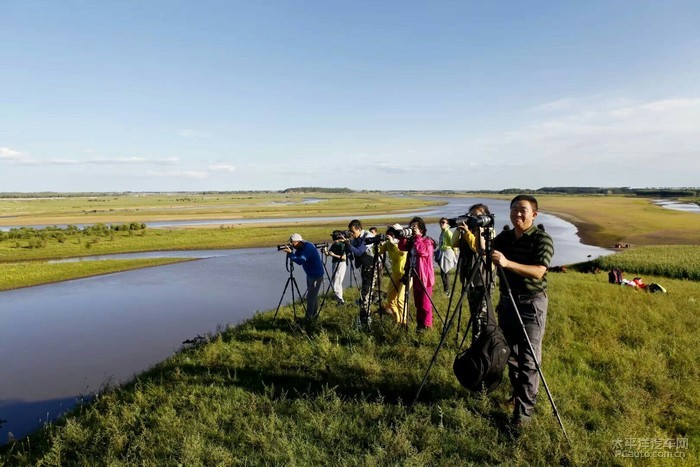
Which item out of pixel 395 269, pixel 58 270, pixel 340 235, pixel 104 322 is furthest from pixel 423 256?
pixel 58 270

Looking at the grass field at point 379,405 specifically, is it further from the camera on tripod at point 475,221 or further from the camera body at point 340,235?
the camera on tripod at point 475,221

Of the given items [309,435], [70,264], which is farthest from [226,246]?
[309,435]

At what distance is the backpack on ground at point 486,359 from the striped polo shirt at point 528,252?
56 centimetres

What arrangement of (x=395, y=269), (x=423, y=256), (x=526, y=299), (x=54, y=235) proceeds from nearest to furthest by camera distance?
(x=526, y=299)
(x=423, y=256)
(x=395, y=269)
(x=54, y=235)

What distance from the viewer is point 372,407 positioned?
4918mm

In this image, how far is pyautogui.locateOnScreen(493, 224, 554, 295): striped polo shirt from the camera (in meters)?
4.14

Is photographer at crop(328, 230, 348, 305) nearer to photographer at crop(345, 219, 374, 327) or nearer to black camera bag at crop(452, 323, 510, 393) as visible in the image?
photographer at crop(345, 219, 374, 327)

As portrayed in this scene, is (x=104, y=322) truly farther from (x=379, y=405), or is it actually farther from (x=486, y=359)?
(x=486, y=359)

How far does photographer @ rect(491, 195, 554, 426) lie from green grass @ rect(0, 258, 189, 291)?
23.7m

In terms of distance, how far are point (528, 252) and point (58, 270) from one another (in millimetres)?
26155

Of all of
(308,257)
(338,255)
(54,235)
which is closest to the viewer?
(308,257)

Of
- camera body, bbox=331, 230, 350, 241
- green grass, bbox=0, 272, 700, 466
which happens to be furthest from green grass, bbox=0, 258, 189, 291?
camera body, bbox=331, 230, 350, 241

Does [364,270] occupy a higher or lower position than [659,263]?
higher

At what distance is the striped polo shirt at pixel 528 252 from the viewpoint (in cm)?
414
